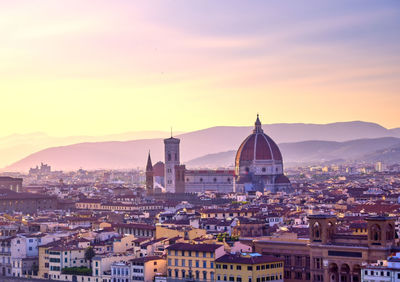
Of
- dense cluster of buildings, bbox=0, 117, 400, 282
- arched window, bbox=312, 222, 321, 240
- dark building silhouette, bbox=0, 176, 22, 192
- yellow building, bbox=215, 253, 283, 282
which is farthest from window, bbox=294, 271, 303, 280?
dark building silhouette, bbox=0, 176, 22, 192

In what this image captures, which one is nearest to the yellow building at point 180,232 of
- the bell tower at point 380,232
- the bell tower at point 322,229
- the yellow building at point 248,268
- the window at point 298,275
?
the window at point 298,275

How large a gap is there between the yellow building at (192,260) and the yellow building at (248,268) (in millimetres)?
621

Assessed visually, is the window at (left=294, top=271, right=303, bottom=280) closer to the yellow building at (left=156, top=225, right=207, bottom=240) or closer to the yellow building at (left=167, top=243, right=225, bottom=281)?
the yellow building at (left=167, top=243, right=225, bottom=281)

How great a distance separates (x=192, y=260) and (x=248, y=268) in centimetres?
593

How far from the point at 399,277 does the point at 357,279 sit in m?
6.23

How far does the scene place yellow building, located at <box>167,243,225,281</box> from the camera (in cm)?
6869

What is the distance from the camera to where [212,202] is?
153375mm

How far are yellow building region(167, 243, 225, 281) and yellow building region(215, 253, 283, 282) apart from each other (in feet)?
2.04

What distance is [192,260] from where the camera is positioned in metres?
70.1

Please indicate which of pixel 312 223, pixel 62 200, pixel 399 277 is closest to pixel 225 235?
pixel 312 223

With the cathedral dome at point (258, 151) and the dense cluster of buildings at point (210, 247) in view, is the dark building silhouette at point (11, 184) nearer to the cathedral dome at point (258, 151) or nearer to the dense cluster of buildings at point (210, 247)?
the cathedral dome at point (258, 151)

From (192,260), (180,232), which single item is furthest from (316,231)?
(180,232)

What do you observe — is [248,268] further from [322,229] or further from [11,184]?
[11,184]

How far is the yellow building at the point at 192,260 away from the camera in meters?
68.7
